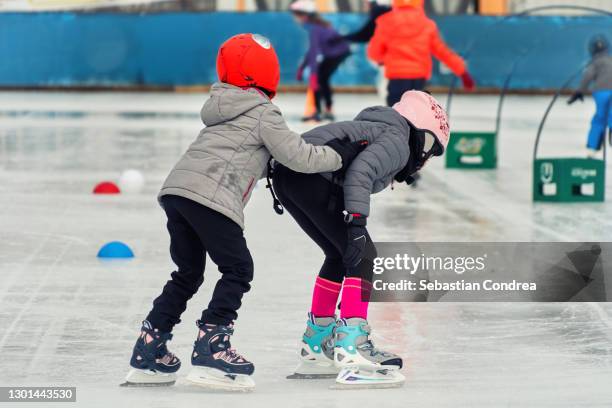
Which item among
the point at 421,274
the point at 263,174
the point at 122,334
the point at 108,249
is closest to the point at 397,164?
the point at 263,174

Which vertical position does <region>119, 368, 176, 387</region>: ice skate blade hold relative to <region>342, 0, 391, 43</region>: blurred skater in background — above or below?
below

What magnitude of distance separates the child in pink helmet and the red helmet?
13.7 inches

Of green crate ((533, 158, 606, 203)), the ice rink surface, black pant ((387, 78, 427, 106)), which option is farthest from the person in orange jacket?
green crate ((533, 158, 606, 203))

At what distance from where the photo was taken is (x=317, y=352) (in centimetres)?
549

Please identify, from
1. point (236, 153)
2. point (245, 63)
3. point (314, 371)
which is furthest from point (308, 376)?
point (245, 63)

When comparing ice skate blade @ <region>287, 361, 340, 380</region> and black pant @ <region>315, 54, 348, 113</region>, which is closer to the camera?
ice skate blade @ <region>287, 361, 340, 380</region>

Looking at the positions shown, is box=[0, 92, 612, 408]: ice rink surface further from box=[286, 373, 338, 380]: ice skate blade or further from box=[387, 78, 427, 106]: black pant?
box=[387, 78, 427, 106]: black pant

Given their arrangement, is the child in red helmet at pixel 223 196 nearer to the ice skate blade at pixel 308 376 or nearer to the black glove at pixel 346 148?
→ the black glove at pixel 346 148

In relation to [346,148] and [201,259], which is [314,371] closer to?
[201,259]

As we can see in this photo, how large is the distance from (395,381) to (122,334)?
1.55m

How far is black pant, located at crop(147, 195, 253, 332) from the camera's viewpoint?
16.7 ft

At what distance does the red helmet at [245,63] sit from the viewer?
17.0ft

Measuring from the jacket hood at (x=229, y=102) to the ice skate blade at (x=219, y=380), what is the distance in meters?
0.95

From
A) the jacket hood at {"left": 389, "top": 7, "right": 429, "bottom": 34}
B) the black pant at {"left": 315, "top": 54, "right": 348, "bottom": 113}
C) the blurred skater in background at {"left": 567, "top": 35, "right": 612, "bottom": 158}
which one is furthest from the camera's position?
the black pant at {"left": 315, "top": 54, "right": 348, "bottom": 113}
